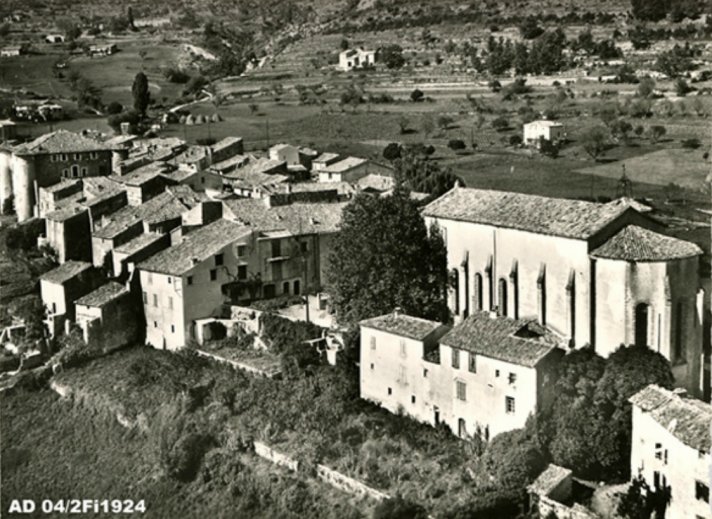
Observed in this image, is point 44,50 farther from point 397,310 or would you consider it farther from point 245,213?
point 397,310

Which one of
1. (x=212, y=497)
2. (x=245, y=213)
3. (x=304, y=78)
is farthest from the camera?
(x=304, y=78)

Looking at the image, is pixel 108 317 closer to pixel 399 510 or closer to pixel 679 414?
pixel 399 510

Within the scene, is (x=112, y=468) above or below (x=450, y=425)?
below

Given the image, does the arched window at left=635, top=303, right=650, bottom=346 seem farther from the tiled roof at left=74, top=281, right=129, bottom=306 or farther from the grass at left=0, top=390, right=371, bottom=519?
the tiled roof at left=74, top=281, right=129, bottom=306

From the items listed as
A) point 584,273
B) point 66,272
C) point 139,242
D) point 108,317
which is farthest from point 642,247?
point 66,272

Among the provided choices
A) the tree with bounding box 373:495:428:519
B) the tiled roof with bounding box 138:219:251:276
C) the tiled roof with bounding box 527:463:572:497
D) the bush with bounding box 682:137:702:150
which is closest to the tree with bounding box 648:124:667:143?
the bush with bounding box 682:137:702:150

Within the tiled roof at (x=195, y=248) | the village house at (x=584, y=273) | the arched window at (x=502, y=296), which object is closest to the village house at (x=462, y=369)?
the village house at (x=584, y=273)

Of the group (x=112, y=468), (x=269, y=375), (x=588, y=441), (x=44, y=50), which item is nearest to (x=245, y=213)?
(x=269, y=375)
